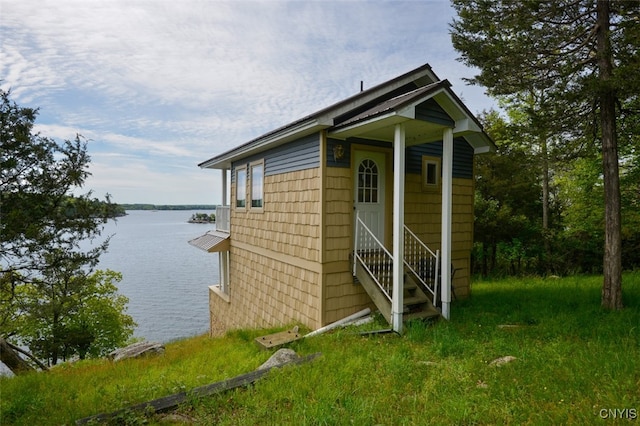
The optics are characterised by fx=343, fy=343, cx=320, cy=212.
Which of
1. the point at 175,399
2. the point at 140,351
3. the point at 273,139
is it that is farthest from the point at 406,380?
the point at 140,351

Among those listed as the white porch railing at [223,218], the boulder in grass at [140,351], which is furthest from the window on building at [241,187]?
the boulder in grass at [140,351]

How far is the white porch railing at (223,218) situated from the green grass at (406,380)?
6.20 metres

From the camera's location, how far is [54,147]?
297 inches

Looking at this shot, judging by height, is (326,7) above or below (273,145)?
above

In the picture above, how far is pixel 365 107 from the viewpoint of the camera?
23.7 feet

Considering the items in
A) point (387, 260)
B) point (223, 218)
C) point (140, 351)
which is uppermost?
point (223, 218)

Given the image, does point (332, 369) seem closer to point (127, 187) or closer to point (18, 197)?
point (18, 197)

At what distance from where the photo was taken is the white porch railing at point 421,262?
287 inches

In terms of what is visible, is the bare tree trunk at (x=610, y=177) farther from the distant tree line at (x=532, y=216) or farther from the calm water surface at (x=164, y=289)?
the calm water surface at (x=164, y=289)

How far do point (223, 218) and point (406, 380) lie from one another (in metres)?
9.85

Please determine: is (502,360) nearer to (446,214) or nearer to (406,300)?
(406,300)

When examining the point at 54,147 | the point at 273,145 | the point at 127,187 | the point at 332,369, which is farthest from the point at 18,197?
the point at 127,187

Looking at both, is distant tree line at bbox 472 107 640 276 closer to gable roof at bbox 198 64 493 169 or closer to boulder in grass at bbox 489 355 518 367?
gable roof at bbox 198 64 493 169

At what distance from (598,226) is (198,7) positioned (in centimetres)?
1483
